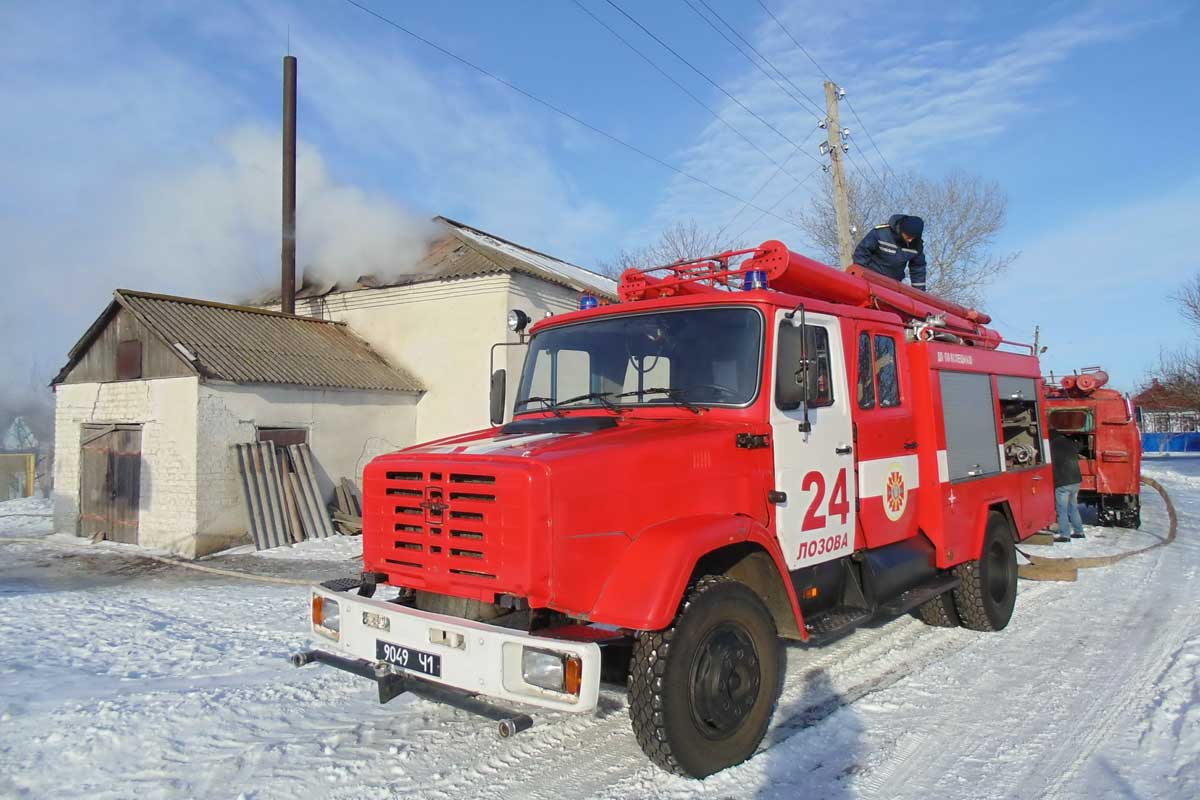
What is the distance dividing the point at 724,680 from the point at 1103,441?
1136 cm

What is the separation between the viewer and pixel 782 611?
4.38 meters

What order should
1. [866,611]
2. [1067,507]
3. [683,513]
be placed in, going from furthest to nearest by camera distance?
1. [1067,507]
2. [866,611]
3. [683,513]

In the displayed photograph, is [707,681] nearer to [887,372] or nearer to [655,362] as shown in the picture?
[655,362]

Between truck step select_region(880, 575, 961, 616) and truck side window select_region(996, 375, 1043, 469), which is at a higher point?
truck side window select_region(996, 375, 1043, 469)

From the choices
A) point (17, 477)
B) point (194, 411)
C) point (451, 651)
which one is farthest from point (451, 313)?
point (17, 477)

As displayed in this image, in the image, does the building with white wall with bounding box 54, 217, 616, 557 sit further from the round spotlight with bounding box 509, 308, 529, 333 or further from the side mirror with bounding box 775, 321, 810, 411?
the side mirror with bounding box 775, 321, 810, 411

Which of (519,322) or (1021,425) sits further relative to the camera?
(1021,425)

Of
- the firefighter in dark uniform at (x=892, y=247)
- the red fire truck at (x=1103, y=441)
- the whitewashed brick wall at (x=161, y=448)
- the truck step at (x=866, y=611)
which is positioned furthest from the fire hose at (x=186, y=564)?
the red fire truck at (x=1103, y=441)

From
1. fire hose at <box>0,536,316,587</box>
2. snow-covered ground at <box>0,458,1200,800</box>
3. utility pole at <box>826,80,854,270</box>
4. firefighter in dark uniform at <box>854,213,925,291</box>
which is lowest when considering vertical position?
snow-covered ground at <box>0,458,1200,800</box>

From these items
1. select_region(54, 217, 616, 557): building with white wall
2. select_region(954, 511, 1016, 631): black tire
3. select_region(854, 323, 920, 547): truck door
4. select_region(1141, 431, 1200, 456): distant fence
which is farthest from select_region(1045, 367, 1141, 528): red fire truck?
select_region(1141, 431, 1200, 456): distant fence

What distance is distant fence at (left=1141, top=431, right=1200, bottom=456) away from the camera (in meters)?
40.3

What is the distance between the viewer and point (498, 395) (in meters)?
5.57

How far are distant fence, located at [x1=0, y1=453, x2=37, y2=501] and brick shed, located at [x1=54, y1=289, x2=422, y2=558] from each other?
33.0 feet

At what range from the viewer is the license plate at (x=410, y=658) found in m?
3.63
